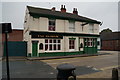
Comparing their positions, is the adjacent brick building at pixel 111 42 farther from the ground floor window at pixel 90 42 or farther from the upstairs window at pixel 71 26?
the upstairs window at pixel 71 26

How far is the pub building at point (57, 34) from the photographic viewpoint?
747 inches

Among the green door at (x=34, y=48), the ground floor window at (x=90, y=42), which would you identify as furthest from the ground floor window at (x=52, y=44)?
the ground floor window at (x=90, y=42)

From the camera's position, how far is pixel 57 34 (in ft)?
67.7

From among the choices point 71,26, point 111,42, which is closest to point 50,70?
point 71,26

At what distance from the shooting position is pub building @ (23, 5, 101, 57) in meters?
19.0

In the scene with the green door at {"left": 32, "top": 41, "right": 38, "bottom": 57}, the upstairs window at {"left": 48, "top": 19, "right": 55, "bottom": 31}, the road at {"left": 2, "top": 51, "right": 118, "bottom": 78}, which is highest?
the upstairs window at {"left": 48, "top": 19, "right": 55, "bottom": 31}

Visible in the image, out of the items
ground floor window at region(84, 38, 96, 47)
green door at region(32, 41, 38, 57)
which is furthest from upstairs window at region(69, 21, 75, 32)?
green door at region(32, 41, 38, 57)

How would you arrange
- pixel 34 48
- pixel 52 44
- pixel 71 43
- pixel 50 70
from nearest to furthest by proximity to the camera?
pixel 50 70 → pixel 34 48 → pixel 52 44 → pixel 71 43

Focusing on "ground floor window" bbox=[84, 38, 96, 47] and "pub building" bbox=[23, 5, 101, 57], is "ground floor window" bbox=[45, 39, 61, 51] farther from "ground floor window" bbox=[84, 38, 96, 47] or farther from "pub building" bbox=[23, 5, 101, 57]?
"ground floor window" bbox=[84, 38, 96, 47]

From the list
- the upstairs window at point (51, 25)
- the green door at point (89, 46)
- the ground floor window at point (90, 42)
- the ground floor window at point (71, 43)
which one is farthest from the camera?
the ground floor window at point (90, 42)

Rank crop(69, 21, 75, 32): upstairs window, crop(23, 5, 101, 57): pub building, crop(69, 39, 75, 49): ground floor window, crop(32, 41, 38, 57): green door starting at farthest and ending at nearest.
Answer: crop(69, 21, 75, 32): upstairs window
crop(69, 39, 75, 49): ground floor window
crop(23, 5, 101, 57): pub building
crop(32, 41, 38, 57): green door

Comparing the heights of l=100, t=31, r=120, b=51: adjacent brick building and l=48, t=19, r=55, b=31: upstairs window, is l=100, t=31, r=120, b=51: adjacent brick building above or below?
below

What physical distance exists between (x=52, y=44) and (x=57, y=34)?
1.73 metres

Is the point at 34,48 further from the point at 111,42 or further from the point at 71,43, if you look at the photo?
the point at 111,42
